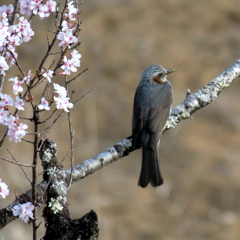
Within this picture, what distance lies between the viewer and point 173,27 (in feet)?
48.6

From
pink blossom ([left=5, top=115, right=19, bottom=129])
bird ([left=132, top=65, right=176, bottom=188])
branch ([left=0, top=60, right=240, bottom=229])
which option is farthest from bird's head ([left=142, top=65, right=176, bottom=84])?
pink blossom ([left=5, top=115, right=19, bottom=129])

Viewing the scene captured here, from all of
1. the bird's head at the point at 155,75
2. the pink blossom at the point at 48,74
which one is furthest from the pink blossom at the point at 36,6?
the bird's head at the point at 155,75

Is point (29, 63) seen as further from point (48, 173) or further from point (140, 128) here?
point (48, 173)

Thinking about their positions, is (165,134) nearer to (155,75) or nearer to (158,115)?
(155,75)

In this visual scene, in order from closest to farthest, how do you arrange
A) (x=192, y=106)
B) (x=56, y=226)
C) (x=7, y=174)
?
(x=56, y=226) < (x=192, y=106) < (x=7, y=174)

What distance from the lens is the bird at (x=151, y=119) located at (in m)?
5.31

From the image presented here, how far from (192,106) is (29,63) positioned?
9074 mm

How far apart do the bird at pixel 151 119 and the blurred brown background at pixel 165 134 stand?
3.44 meters

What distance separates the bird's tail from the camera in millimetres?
5258

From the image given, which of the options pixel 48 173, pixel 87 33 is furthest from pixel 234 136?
pixel 48 173

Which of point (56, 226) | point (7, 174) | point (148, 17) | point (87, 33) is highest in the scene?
point (148, 17)

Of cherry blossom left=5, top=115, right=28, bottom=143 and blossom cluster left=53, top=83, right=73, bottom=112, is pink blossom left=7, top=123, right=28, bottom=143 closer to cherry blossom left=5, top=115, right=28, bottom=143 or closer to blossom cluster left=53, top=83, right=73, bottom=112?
cherry blossom left=5, top=115, right=28, bottom=143

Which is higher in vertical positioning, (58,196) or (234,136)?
(234,136)

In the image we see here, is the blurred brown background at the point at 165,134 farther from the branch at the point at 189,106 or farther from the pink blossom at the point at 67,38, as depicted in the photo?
the pink blossom at the point at 67,38
